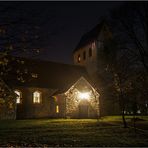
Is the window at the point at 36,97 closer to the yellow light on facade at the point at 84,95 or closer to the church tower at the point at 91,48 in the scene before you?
the yellow light on facade at the point at 84,95

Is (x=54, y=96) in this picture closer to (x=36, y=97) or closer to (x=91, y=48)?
(x=36, y=97)

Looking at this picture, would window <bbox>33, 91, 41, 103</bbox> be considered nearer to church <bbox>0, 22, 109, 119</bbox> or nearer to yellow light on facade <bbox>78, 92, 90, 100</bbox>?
church <bbox>0, 22, 109, 119</bbox>

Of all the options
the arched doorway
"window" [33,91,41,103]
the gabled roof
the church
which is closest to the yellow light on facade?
the church

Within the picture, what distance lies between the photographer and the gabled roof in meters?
51.4

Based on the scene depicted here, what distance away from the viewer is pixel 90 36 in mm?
53938

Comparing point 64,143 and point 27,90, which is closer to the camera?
point 64,143

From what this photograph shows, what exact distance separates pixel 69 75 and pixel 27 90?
10.3m

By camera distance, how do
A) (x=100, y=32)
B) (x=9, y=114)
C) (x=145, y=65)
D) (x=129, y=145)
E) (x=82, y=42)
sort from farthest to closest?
1. (x=82, y=42)
2. (x=100, y=32)
3. (x=9, y=114)
4. (x=145, y=65)
5. (x=129, y=145)

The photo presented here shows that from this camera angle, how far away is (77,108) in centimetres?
3934

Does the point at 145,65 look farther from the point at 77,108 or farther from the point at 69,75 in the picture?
the point at 69,75

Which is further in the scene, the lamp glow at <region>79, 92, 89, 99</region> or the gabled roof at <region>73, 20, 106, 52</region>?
the gabled roof at <region>73, 20, 106, 52</region>

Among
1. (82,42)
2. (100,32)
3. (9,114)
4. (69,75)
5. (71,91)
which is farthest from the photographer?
(82,42)

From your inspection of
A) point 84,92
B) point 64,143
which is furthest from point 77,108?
point 64,143

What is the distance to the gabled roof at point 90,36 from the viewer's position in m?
51.4
